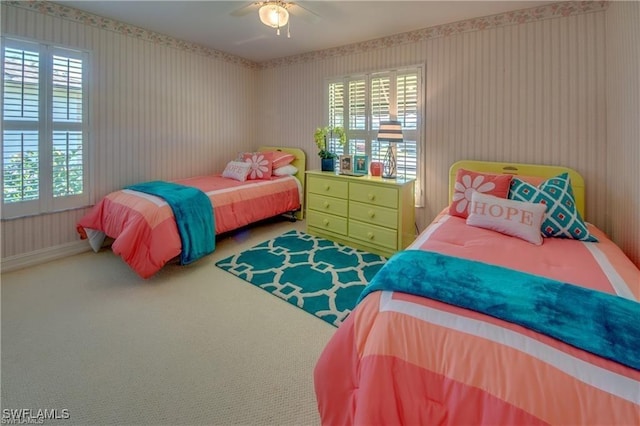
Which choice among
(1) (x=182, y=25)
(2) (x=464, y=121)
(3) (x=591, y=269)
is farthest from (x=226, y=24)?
(3) (x=591, y=269)

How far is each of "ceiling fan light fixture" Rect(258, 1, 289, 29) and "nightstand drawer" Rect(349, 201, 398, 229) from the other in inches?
75.1

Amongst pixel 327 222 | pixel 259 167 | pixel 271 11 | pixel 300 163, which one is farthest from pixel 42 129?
pixel 327 222

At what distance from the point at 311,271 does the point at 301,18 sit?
2523 millimetres

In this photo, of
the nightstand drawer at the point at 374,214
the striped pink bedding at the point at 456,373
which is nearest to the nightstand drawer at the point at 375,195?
the nightstand drawer at the point at 374,214

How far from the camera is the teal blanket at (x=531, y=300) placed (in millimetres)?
979

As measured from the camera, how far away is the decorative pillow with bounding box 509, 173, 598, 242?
2150mm

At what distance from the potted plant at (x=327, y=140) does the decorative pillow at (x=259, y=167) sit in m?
0.75

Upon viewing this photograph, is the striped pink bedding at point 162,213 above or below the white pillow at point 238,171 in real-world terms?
below

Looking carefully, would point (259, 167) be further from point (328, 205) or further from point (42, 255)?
point (42, 255)

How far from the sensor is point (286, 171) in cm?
455

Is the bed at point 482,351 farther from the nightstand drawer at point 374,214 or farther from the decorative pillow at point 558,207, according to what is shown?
the nightstand drawer at point 374,214

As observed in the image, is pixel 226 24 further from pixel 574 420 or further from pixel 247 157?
pixel 574 420

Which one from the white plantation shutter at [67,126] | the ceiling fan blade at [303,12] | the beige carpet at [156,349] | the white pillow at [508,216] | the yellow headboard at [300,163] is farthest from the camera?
the yellow headboard at [300,163]

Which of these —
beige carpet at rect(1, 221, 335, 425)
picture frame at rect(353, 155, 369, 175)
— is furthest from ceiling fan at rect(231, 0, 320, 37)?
beige carpet at rect(1, 221, 335, 425)
